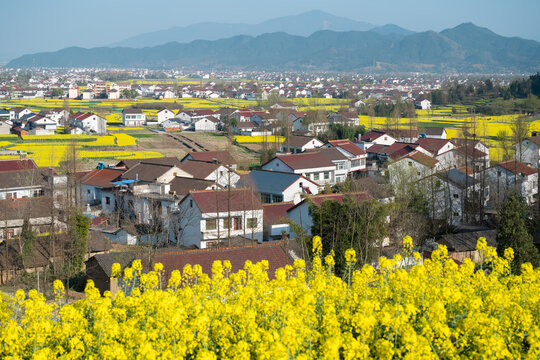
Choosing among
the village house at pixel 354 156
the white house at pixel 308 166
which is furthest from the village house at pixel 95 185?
the village house at pixel 354 156

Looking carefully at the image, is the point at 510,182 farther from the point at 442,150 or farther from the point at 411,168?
the point at 442,150

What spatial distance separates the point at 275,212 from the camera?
59.7ft

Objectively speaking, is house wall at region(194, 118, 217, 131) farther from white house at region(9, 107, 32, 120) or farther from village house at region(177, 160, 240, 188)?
village house at region(177, 160, 240, 188)

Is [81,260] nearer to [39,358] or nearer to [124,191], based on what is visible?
[124,191]

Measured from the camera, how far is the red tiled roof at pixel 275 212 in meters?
17.7

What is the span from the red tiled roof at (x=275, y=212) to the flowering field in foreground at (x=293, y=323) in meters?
10.4

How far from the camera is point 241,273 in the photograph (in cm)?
771

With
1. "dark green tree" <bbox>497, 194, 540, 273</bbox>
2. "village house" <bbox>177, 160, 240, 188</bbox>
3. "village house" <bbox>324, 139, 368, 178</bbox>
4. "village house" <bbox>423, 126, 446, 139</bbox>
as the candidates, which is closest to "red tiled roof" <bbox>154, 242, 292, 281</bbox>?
"dark green tree" <bbox>497, 194, 540, 273</bbox>

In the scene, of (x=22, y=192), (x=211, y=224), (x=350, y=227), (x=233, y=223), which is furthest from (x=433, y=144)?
(x=22, y=192)

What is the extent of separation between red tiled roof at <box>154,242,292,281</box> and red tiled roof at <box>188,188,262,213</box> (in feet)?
11.7

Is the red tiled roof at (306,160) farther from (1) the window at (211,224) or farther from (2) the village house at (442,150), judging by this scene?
(1) the window at (211,224)

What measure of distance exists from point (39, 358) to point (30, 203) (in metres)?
15.0


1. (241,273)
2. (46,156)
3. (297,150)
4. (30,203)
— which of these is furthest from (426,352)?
(46,156)

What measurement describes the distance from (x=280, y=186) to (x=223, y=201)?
439 centimetres
